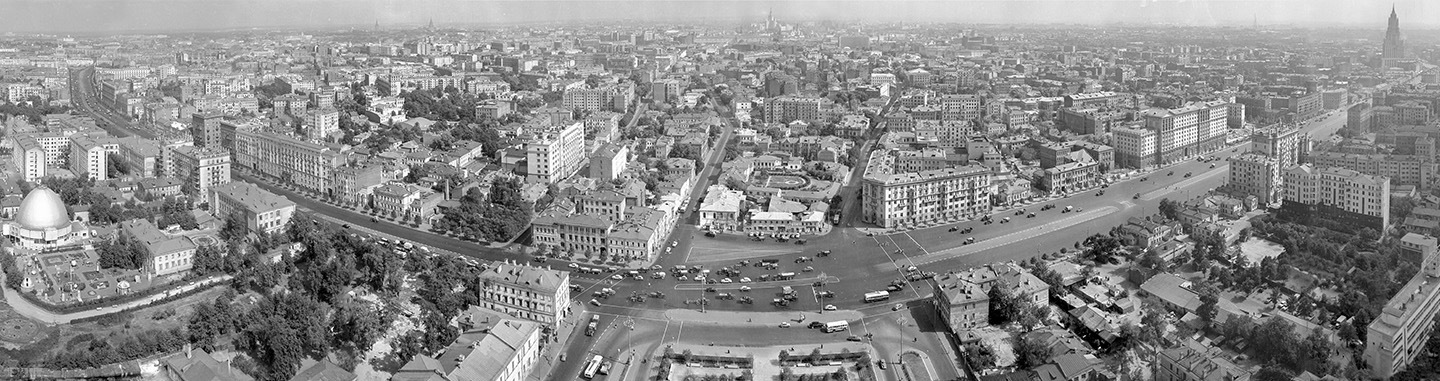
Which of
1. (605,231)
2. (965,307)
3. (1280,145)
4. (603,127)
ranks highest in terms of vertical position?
(603,127)

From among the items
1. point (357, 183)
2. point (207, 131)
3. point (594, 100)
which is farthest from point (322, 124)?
point (594, 100)

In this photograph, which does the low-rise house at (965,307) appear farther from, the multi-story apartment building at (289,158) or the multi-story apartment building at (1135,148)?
the multi-story apartment building at (289,158)

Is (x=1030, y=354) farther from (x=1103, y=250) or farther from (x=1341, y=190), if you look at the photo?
(x=1341, y=190)

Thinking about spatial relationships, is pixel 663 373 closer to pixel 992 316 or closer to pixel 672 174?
pixel 992 316

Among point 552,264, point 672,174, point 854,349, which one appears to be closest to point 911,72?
point 672,174

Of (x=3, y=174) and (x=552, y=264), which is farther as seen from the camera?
(x=3, y=174)

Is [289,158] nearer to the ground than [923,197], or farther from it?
farther from it
